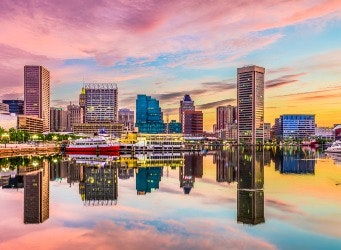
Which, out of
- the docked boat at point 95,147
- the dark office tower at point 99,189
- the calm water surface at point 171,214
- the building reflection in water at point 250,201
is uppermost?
the docked boat at point 95,147

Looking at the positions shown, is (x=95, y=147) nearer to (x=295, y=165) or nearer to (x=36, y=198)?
(x=295, y=165)

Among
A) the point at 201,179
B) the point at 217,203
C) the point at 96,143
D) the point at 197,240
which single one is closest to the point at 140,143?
the point at 96,143

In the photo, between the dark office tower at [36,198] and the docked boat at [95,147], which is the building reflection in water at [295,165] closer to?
the dark office tower at [36,198]

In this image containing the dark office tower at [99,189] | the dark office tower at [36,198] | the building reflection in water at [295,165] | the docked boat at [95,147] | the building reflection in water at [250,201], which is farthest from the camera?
the docked boat at [95,147]

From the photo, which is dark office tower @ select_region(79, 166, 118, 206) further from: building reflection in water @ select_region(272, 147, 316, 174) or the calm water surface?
building reflection in water @ select_region(272, 147, 316, 174)

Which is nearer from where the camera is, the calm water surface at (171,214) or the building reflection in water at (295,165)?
the calm water surface at (171,214)

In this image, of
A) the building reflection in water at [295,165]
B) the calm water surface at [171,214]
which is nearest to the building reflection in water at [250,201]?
the calm water surface at [171,214]

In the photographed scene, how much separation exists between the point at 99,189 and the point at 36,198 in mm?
9305

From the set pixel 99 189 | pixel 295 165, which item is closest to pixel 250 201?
pixel 99 189

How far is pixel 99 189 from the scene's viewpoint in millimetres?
48656

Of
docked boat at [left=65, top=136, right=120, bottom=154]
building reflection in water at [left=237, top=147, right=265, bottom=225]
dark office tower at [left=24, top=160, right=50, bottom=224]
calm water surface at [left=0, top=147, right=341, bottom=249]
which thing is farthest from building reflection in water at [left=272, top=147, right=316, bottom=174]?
docked boat at [left=65, top=136, right=120, bottom=154]

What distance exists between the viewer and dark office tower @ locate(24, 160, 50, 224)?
3209 centimetres

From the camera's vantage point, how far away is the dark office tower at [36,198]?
3209 centimetres

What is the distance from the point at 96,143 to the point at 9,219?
126386 millimetres
